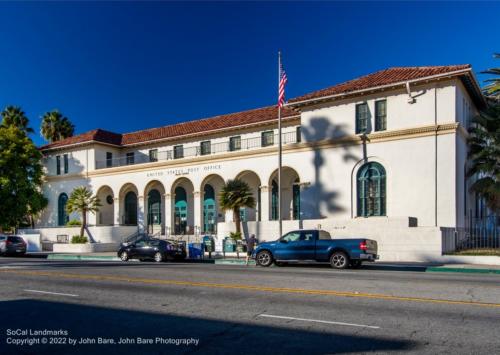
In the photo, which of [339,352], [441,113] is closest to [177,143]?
[441,113]

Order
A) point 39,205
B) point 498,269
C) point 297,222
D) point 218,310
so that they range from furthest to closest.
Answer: point 39,205 → point 297,222 → point 498,269 → point 218,310

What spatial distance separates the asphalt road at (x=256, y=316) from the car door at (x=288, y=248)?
18.7 ft

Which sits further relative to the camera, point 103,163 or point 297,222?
point 103,163

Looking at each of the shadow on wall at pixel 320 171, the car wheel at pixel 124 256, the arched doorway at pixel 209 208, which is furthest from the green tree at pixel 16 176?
the shadow on wall at pixel 320 171

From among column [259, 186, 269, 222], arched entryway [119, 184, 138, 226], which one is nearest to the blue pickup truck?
column [259, 186, 269, 222]

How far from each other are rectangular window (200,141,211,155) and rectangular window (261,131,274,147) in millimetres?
5337

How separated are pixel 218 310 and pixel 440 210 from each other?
1900 centimetres

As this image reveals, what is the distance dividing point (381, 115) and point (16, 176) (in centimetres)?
3148

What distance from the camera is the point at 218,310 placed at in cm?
871

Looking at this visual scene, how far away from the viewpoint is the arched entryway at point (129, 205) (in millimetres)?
40312

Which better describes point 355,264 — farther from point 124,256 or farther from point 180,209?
point 180,209

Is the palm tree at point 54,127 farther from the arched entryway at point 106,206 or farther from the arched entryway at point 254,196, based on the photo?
the arched entryway at point 254,196

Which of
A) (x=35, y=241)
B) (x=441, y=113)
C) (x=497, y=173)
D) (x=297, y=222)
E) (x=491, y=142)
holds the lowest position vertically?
A: (x=35, y=241)

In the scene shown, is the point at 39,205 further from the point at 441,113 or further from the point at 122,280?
the point at 441,113
